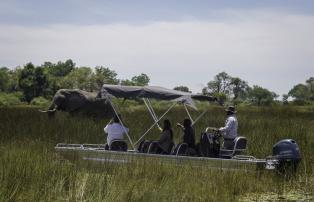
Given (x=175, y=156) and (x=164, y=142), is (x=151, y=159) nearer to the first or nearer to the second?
(x=175, y=156)

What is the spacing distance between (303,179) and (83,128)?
427 inches

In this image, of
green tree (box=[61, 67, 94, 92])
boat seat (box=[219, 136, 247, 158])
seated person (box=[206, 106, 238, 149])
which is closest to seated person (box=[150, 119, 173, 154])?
seated person (box=[206, 106, 238, 149])

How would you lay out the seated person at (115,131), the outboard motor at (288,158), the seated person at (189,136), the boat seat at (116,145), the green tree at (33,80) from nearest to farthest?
the outboard motor at (288,158) < the seated person at (189,136) < the boat seat at (116,145) < the seated person at (115,131) < the green tree at (33,80)

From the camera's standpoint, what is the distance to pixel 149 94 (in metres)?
14.4

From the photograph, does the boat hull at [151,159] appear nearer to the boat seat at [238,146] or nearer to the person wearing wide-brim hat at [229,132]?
the boat seat at [238,146]

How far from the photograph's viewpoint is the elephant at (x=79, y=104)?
28.0m

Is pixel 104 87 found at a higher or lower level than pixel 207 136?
higher

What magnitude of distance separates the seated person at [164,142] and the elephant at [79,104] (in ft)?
46.4

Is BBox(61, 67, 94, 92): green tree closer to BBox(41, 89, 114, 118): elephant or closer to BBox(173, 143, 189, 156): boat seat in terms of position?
BBox(41, 89, 114, 118): elephant

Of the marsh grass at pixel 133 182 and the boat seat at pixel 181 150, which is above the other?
the boat seat at pixel 181 150

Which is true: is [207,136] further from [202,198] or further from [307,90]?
[307,90]

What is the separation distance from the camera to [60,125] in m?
22.2

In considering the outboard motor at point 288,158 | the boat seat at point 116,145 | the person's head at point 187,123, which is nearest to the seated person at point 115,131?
the boat seat at point 116,145

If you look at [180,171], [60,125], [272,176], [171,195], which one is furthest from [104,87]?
[60,125]
